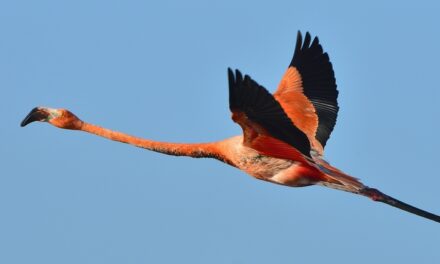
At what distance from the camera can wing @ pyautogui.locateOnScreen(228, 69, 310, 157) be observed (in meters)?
11.1

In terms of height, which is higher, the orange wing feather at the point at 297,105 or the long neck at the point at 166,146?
the orange wing feather at the point at 297,105

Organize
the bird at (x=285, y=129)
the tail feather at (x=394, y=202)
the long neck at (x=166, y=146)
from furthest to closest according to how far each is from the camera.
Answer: the long neck at (x=166, y=146) < the tail feather at (x=394, y=202) < the bird at (x=285, y=129)

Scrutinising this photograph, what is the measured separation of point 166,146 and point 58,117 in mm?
1895

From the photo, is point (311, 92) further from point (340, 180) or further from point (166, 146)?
point (166, 146)

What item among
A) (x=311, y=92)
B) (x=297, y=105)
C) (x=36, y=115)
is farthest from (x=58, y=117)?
(x=311, y=92)

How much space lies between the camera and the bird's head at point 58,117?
14820 millimetres

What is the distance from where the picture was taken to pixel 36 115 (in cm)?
1481

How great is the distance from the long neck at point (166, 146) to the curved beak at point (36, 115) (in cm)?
63

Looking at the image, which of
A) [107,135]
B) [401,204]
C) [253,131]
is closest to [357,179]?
[401,204]

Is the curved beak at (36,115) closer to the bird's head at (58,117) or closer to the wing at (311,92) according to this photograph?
the bird's head at (58,117)

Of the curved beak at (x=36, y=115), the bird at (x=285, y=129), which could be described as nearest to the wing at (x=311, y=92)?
the bird at (x=285, y=129)

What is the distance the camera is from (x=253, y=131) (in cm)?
1281

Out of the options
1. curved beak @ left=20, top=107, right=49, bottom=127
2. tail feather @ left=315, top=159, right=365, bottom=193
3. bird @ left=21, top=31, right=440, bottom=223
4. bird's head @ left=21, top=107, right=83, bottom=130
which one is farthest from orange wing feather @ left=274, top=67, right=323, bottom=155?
curved beak @ left=20, top=107, right=49, bottom=127

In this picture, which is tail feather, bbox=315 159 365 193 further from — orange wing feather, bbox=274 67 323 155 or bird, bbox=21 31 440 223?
orange wing feather, bbox=274 67 323 155
